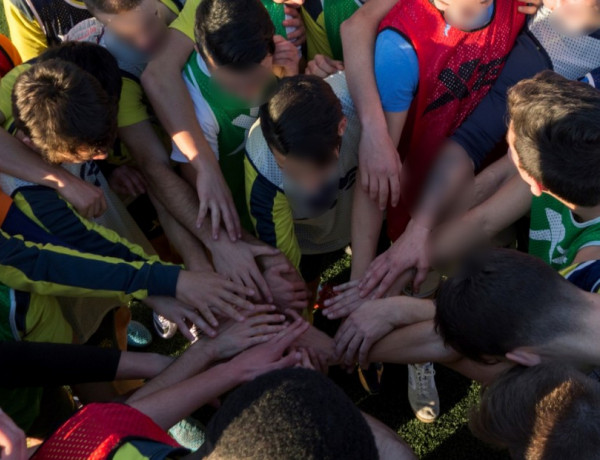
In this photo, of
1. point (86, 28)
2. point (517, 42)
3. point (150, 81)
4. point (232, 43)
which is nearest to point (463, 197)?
point (517, 42)

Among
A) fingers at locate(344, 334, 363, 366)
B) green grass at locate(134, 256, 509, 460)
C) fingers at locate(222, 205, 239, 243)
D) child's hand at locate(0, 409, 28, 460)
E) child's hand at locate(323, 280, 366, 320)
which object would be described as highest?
child's hand at locate(0, 409, 28, 460)

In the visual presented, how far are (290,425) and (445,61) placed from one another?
1.74 m

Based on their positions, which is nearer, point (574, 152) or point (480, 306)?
point (480, 306)

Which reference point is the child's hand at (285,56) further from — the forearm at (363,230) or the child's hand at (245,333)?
the child's hand at (245,333)

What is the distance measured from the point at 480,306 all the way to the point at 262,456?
845 mm

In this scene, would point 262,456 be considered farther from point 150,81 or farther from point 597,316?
point 150,81

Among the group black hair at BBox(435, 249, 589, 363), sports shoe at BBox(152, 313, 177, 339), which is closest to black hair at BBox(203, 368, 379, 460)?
black hair at BBox(435, 249, 589, 363)

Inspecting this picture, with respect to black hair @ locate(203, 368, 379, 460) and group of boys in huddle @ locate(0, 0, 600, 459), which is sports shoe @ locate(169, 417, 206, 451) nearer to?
group of boys in huddle @ locate(0, 0, 600, 459)

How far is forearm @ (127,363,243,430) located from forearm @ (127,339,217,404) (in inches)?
1.5

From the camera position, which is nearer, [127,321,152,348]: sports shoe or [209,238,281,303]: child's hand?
[209,238,281,303]: child's hand

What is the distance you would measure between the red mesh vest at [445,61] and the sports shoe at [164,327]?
70.7 inches

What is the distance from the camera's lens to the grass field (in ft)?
9.97

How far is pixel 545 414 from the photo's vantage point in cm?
160

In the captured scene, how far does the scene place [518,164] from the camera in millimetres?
2145
